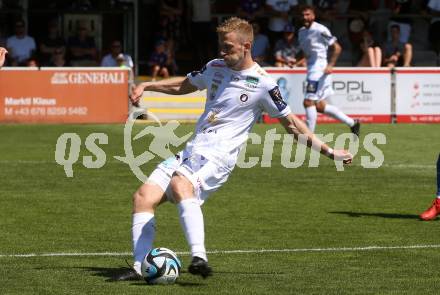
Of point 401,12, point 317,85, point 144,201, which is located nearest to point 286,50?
point 401,12

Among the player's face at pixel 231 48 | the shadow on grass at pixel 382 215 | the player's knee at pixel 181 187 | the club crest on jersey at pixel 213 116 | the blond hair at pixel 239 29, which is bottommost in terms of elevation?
the shadow on grass at pixel 382 215

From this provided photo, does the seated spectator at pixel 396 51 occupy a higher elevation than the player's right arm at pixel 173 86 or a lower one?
lower

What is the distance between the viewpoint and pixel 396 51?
97.9 ft

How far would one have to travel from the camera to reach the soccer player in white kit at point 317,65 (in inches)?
896

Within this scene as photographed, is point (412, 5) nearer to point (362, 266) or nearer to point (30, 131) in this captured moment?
point (30, 131)

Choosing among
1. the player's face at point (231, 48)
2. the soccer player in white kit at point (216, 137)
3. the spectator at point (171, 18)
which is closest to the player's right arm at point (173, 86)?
the soccer player in white kit at point (216, 137)

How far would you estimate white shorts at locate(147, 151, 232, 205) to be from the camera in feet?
30.1

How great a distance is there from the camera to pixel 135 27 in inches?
1312

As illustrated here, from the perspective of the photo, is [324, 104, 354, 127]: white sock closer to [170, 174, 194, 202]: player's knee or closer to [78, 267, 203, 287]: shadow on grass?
[78, 267, 203, 287]: shadow on grass

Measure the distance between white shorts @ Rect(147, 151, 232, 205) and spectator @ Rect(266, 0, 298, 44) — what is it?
2298cm

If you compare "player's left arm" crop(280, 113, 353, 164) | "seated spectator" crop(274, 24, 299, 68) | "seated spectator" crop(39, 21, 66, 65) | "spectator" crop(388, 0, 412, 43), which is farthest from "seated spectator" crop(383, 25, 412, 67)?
"player's left arm" crop(280, 113, 353, 164)

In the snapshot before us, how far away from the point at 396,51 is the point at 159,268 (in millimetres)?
21564

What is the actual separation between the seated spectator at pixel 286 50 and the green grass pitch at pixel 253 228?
9062 millimetres

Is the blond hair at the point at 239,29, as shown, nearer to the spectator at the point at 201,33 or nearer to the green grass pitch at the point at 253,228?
the green grass pitch at the point at 253,228
